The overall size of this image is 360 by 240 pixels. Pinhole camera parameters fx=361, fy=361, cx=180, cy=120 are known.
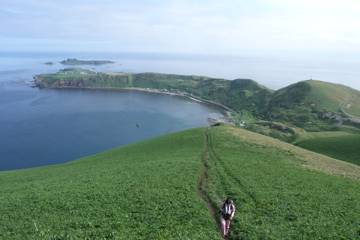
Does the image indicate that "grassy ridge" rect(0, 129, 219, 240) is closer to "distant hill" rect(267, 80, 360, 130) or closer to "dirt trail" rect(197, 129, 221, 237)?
"dirt trail" rect(197, 129, 221, 237)

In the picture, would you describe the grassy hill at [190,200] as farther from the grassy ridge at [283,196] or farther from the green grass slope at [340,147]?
the green grass slope at [340,147]

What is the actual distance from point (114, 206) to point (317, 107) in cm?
15978

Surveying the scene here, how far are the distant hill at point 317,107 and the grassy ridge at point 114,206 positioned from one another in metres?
120

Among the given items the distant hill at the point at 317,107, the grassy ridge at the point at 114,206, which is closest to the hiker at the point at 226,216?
the grassy ridge at the point at 114,206

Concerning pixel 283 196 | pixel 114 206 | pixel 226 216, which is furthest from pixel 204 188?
pixel 226 216

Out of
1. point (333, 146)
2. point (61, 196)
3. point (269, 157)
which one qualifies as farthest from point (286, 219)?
point (333, 146)

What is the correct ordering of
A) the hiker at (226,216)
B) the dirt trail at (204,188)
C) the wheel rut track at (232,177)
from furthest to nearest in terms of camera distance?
the wheel rut track at (232,177), the dirt trail at (204,188), the hiker at (226,216)

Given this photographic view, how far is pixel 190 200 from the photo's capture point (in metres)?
29.3

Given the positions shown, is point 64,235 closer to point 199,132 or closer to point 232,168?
point 232,168

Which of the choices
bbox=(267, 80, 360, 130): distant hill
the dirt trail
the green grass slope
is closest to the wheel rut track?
the dirt trail

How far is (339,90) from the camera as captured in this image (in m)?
194

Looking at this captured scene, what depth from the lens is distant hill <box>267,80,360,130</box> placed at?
152 meters

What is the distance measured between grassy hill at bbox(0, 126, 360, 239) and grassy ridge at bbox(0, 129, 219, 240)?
0.07 m

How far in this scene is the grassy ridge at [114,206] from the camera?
77.5 feet
